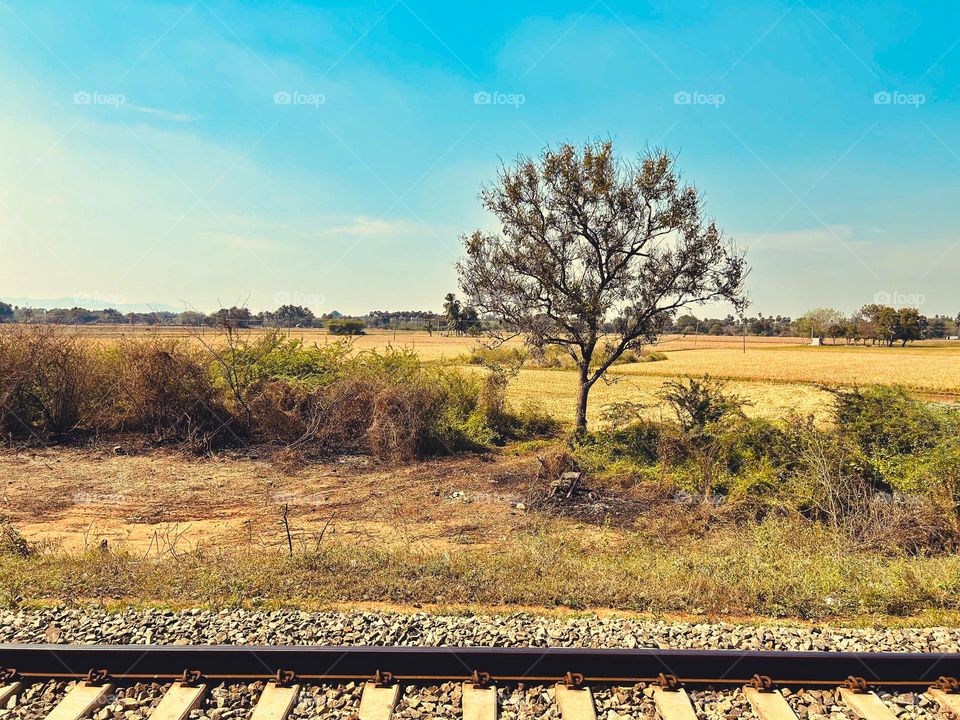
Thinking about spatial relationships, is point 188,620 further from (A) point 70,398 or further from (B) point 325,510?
(A) point 70,398

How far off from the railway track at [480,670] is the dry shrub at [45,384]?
1240 centimetres

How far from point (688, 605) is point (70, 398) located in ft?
50.0

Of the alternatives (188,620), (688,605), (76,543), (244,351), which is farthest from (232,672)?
(244,351)

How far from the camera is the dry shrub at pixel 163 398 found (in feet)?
48.1

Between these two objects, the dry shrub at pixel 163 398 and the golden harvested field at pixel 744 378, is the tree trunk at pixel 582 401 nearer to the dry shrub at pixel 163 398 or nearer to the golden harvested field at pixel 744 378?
the golden harvested field at pixel 744 378

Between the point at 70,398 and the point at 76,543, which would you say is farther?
the point at 70,398

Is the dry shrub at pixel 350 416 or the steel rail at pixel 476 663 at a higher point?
the dry shrub at pixel 350 416

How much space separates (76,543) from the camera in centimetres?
780

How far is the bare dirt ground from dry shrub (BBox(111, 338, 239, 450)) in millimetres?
1185

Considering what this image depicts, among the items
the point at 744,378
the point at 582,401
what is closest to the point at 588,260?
the point at 582,401
